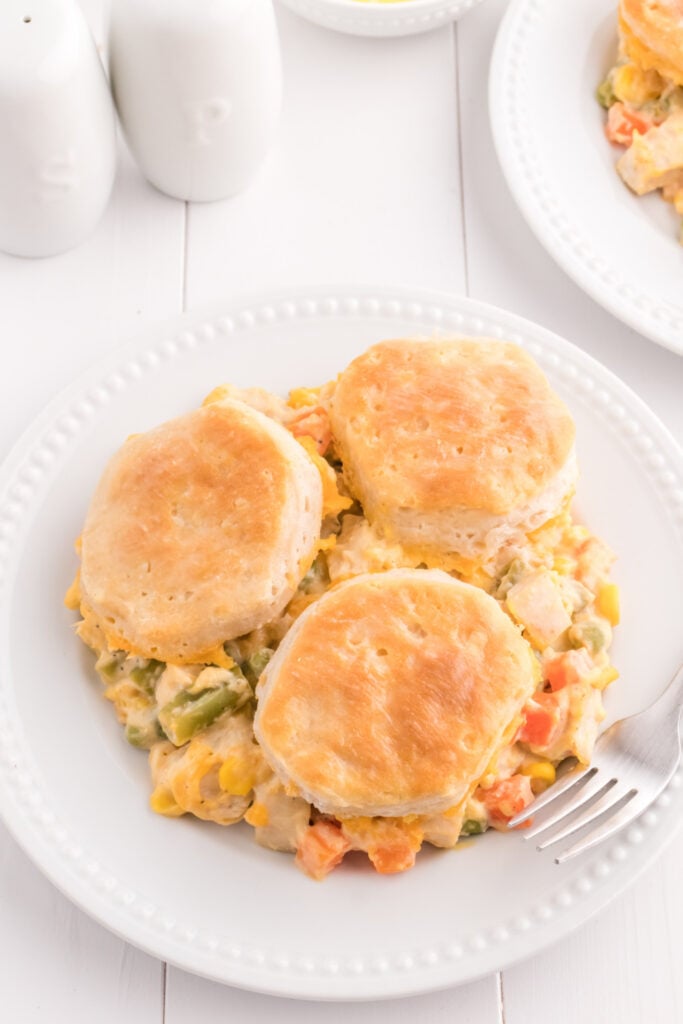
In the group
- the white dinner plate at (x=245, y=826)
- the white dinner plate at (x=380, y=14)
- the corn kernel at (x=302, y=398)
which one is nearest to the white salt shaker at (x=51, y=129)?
the white dinner plate at (x=245, y=826)

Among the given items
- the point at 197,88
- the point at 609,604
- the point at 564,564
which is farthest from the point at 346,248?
the point at 609,604

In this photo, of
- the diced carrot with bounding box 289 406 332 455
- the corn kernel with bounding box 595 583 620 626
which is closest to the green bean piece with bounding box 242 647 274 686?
the diced carrot with bounding box 289 406 332 455

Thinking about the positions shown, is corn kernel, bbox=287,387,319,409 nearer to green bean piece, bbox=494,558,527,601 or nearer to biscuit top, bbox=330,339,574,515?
biscuit top, bbox=330,339,574,515

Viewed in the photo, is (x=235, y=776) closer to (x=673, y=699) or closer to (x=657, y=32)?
(x=673, y=699)

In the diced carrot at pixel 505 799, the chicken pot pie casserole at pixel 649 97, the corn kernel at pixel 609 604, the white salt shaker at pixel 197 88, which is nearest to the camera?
the diced carrot at pixel 505 799

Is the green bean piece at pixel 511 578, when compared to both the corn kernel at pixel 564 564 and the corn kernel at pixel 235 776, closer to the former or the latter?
the corn kernel at pixel 564 564

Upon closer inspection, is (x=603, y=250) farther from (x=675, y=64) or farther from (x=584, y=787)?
(x=584, y=787)
